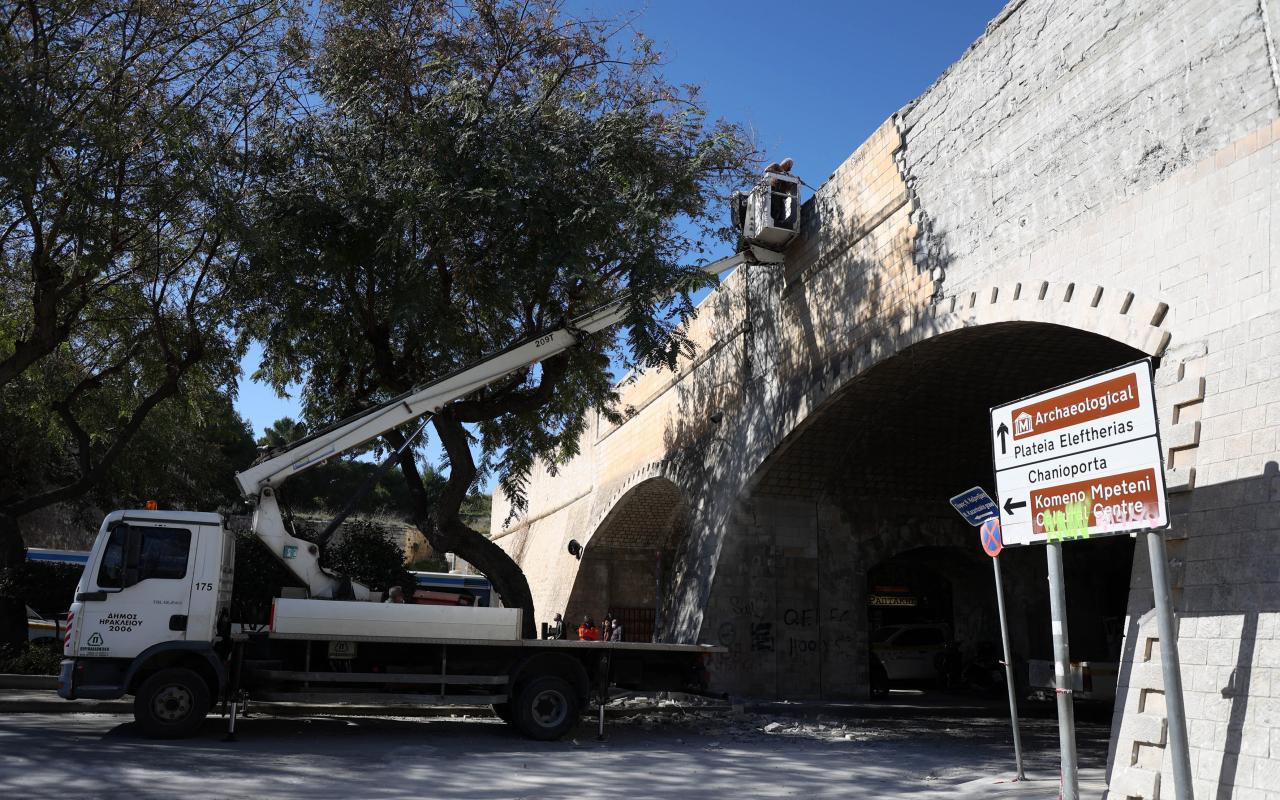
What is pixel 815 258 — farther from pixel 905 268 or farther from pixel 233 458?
pixel 233 458

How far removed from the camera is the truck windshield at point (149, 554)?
10.7 metres

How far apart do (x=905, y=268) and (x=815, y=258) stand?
273 centimetres

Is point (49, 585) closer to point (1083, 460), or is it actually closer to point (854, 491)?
point (854, 491)

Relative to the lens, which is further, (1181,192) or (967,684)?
(967,684)

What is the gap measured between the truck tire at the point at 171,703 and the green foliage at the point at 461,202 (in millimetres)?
5834

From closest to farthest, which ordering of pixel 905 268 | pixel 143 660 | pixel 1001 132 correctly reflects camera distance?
1. pixel 143 660
2. pixel 1001 132
3. pixel 905 268

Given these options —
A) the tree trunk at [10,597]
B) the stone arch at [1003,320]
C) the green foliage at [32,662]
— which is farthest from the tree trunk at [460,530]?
the tree trunk at [10,597]

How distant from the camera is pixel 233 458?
123 feet

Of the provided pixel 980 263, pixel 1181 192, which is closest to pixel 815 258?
pixel 980 263

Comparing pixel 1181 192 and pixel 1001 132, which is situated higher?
pixel 1001 132

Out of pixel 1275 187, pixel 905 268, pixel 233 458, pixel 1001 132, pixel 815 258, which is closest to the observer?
pixel 1275 187

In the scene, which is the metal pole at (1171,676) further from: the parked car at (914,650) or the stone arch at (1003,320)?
the parked car at (914,650)

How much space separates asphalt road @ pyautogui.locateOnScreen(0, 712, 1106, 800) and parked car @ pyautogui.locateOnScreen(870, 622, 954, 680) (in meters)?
8.04

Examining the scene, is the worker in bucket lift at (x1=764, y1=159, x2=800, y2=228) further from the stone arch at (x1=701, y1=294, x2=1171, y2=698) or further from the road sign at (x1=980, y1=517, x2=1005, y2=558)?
the road sign at (x1=980, y1=517, x2=1005, y2=558)
